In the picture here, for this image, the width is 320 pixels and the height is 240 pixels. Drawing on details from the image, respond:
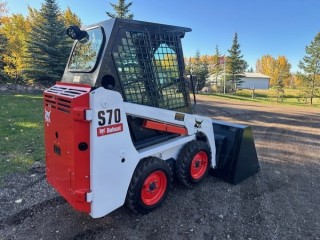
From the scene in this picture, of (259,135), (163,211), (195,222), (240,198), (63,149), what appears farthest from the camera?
(259,135)

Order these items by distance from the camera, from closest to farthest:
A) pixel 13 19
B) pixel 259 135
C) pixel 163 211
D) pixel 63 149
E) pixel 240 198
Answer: pixel 63 149
pixel 163 211
pixel 240 198
pixel 259 135
pixel 13 19

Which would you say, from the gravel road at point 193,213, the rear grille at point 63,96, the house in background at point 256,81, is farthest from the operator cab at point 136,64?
the house in background at point 256,81

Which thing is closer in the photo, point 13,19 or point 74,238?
point 74,238

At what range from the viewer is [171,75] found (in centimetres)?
354

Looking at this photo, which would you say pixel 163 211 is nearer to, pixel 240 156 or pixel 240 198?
pixel 240 198

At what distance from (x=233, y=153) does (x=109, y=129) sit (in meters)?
2.39

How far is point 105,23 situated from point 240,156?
291cm

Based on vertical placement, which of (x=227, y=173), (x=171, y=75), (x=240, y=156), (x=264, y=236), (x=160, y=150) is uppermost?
(x=171, y=75)

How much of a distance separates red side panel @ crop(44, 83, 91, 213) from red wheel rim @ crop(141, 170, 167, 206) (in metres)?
0.81

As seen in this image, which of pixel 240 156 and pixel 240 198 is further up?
pixel 240 156

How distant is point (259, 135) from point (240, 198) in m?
4.67

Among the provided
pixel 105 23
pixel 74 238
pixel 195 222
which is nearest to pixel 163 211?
pixel 195 222

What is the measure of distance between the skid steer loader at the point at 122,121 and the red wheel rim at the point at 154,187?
0.04ft

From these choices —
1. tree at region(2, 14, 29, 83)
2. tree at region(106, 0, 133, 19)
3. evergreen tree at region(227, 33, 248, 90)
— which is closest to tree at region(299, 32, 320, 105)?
evergreen tree at region(227, 33, 248, 90)
